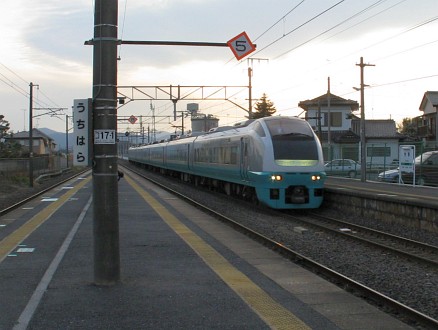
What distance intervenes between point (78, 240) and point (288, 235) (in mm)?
4784

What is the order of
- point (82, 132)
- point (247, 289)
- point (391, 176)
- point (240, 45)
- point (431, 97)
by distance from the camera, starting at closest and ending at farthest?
point (82, 132), point (247, 289), point (240, 45), point (391, 176), point (431, 97)

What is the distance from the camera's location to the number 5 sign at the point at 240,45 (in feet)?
37.7

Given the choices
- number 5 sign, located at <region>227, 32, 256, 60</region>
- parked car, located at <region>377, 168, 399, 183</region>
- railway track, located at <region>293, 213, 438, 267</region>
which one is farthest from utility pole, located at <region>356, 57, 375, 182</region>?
number 5 sign, located at <region>227, 32, 256, 60</region>

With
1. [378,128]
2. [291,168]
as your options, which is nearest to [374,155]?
[378,128]

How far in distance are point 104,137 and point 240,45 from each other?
6.26 meters

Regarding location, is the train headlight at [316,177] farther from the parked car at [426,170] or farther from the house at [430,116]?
the house at [430,116]

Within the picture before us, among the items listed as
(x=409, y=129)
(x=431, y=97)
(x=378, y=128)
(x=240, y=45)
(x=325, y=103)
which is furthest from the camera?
(x=409, y=129)

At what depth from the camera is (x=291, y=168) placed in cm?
1578

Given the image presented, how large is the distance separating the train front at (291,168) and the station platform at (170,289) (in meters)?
4.91

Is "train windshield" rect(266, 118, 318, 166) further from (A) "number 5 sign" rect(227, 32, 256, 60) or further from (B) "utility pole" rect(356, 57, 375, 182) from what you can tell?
(B) "utility pole" rect(356, 57, 375, 182)

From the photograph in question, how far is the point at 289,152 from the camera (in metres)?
15.9

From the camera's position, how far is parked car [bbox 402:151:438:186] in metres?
23.6

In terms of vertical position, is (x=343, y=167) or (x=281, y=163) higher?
(x=281, y=163)

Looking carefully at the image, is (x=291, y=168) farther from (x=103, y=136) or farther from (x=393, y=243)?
(x=103, y=136)
